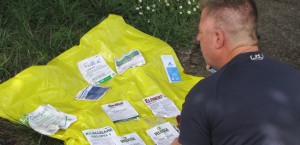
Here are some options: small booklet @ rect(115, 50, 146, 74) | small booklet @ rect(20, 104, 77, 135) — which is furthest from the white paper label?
small booklet @ rect(115, 50, 146, 74)

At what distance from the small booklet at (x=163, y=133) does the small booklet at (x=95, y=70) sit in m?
0.69

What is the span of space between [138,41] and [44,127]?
51.9 inches

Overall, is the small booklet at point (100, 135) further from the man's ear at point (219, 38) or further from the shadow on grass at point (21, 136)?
the man's ear at point (219, 38)

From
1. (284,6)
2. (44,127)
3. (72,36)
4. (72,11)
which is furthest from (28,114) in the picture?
(284,6)

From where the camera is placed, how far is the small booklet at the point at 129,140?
3.04 m

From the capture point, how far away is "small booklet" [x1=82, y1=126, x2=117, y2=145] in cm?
300

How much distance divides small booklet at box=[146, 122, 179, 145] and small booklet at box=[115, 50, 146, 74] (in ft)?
2.31

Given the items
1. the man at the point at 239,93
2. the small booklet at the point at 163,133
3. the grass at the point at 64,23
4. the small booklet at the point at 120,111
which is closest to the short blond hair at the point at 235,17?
the man at the point at 239,93

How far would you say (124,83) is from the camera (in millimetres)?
3598

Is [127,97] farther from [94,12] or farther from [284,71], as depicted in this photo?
[284,71]

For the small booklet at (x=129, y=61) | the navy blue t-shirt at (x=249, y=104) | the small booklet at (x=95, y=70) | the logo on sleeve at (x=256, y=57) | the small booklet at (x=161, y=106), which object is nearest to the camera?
the navy blue t-shirt at (x=249, y=104)

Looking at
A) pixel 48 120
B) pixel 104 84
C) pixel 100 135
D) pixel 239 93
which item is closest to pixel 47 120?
pixel 48 120

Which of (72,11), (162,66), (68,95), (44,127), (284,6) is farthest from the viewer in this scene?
(284,6)

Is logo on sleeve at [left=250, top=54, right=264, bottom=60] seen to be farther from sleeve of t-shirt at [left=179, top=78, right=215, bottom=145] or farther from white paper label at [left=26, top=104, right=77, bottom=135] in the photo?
white paper label at [left=26, top=104, right=77, bottom=135]
